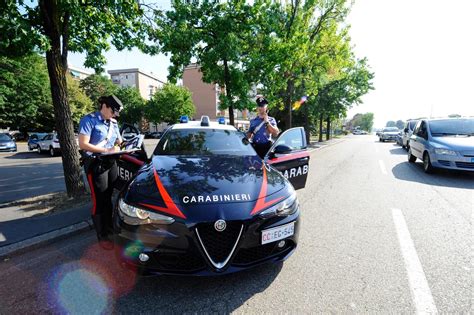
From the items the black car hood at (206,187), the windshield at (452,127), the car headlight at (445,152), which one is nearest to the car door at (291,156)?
the black car hood at (206,187)

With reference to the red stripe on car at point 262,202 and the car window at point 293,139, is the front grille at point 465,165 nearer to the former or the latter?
the car window at point 293,139

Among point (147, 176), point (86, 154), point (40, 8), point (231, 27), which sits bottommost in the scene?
point (147, 176)

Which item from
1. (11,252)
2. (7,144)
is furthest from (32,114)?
(11,252)

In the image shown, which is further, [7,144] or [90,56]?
[7,144]

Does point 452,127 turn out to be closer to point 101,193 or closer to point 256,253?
point 256,253

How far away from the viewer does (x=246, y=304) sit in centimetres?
227

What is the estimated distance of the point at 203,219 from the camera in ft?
7.26

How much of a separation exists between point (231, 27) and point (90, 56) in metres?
5.34

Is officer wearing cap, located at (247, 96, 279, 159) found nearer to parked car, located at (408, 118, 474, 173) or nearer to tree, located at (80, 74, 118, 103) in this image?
parked car, located at (408, 118, 474, 173)

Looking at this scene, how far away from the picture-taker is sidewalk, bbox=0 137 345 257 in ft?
11.4

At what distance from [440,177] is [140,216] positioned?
A: 8.64m

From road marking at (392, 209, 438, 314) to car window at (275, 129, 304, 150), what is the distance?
1946 millimetres

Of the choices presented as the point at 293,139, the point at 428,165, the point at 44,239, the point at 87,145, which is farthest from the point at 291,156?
the point at 428,165

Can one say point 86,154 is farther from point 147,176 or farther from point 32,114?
point 32,114
